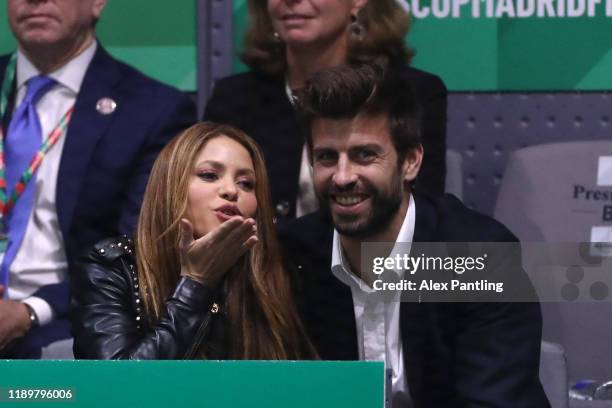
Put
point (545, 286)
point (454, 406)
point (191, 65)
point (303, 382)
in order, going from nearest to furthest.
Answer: point (303, 382) < point (454, 406) < point (545, 286) < point (191, 65)

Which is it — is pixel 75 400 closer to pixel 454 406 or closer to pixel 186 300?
pixel 186 300

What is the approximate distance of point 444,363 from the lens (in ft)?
5.62

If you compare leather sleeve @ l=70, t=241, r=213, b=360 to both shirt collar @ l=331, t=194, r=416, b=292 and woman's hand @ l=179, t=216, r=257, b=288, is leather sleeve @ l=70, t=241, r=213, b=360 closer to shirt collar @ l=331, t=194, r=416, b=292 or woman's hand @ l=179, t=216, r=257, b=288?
woman's hand @ l=179, t=216, r=257, b=288

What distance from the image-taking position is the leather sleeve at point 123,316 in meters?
1.67

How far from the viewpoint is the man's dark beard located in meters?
1.72

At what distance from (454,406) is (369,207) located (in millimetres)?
298

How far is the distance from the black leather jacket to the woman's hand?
20mm

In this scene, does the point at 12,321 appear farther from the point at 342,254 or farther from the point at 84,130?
the point at 342,254

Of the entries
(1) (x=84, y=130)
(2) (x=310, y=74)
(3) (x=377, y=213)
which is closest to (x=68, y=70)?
(1) (x=84, y=130)

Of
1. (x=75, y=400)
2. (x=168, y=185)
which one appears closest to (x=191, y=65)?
(x=168, y=185)

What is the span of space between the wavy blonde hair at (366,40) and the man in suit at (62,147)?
158 millimetres

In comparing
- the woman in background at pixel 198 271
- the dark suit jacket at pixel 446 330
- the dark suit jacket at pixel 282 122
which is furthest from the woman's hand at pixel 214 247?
Result: the dark suit jacket at pixel 282 122

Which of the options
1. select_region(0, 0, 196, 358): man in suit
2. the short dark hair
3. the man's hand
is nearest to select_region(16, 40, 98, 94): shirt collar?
select_region(0, 0, 196, 358): man in suit

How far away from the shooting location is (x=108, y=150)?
2.15 metres
